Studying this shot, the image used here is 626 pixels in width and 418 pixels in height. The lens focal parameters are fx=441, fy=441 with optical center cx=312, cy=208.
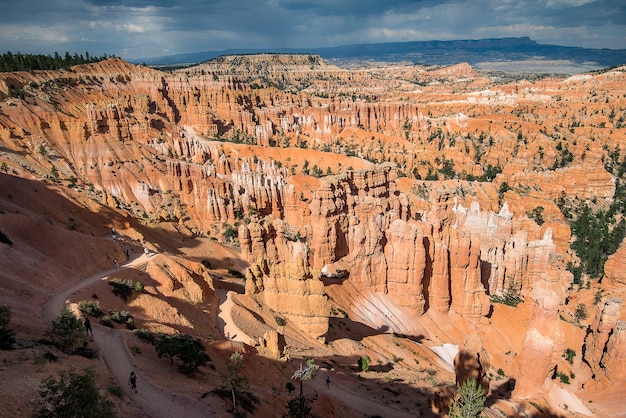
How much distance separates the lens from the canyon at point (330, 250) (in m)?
22.3

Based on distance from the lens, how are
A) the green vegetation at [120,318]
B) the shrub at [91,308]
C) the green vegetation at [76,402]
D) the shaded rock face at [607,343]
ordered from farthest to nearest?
the shaded rock face at [607,343] < the green vegetation at [120,318] < the shrub at [91,308] < the green vegetation at [76,402]

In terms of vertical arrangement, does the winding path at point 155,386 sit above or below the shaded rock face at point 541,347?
above

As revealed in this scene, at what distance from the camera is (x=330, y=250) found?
1517 inches

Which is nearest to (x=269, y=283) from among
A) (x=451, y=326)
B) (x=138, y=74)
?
(x=451, y=326)

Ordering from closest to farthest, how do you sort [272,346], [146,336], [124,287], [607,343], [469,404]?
1. [469,404]
2. [146,336]
3. [272,346]
4. [124,287]
5. [607,343]

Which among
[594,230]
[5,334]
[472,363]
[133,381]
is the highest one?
[5,334]

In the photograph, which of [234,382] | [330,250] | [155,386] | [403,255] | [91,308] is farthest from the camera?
[330,250]

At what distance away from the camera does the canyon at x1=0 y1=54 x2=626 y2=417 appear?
22.3 meters

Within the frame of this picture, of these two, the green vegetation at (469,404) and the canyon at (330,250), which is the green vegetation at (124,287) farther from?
the green vegetation at (469,404)

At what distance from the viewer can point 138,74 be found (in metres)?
109

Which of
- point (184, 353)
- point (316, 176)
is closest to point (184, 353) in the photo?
point (184, 353)

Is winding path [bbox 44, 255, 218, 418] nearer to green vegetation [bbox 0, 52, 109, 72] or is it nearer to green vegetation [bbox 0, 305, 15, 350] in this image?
green vegetation [bbox 0, 305, 15, 350]

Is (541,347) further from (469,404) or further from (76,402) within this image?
(76,402)

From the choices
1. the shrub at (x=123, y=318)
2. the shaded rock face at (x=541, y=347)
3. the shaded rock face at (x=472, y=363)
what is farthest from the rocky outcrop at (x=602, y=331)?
the shrub at (x=123, y=318)
